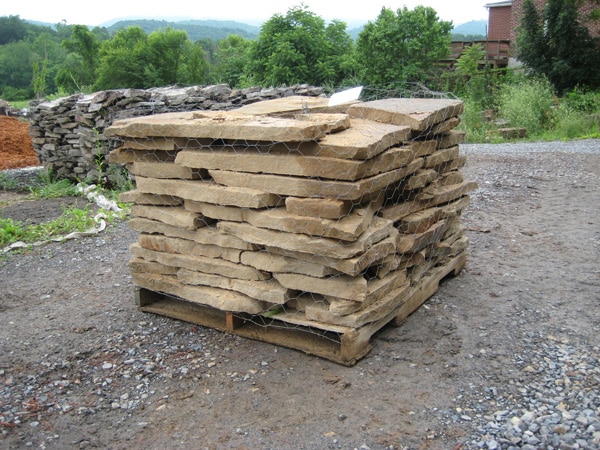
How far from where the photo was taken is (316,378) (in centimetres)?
342

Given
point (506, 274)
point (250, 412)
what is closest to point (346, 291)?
point (250, 412)

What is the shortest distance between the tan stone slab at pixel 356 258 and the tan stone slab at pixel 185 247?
35 centimetres

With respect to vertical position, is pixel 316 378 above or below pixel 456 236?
below

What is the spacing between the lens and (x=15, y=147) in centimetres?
1408

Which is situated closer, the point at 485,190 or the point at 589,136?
the point at 485,190

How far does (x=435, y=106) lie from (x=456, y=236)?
3.80 feet


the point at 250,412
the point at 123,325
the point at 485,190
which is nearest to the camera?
the point at 250,412

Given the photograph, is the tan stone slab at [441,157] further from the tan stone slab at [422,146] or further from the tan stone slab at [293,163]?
the tan stone slab at [293,163]

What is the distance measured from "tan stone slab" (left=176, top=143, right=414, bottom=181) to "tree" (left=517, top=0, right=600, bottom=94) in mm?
16087

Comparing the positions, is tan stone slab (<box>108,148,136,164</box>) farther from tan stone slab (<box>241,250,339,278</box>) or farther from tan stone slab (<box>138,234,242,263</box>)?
tan stone slab (<box>241,250,339,278</box>)

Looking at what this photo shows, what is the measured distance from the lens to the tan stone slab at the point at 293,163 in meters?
3.30

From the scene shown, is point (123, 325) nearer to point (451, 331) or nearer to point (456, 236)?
point (451, 331)

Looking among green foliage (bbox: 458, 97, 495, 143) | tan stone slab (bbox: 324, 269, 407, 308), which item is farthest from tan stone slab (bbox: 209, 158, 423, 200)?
green foliage (bbox: 458, 97, 495, 143)

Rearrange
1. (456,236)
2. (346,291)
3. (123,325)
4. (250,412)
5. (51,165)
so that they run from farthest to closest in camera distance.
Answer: (51,165) → (456,236) → (123,325) → (346,291) → (250,412)
